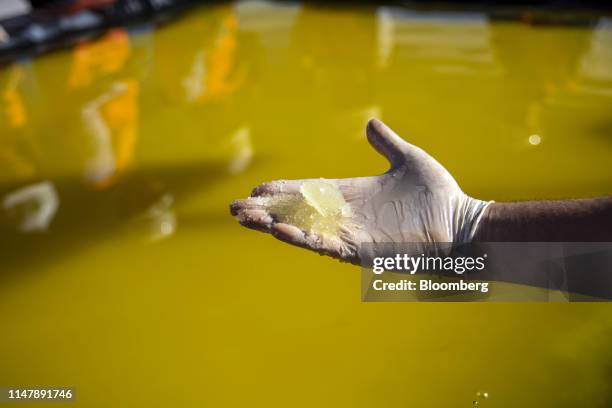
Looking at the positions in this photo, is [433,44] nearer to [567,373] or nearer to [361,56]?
[361,56]

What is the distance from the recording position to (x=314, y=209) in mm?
1324

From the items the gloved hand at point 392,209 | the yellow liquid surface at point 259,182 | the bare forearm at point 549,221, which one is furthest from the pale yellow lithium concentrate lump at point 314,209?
the bare forearm at point 549,221

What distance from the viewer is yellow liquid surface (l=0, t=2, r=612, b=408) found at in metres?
1.22

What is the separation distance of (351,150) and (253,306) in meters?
0.80

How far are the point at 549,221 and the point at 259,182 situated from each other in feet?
3.03

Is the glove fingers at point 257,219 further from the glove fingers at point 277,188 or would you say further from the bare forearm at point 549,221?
the bare forearm at point 549,221

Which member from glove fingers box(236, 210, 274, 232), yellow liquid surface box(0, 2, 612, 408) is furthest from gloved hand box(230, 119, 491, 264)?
yellow liquid surface box(0, 2, 612, 408)

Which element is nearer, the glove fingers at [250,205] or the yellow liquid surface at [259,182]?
the yellow liquid surface at [259,182]

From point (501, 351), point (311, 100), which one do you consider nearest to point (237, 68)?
point (311, 100)

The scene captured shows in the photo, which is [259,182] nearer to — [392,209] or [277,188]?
[277,188]

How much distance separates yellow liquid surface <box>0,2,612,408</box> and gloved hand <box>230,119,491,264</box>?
0.49 feet

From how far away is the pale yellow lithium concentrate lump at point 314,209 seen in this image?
4.29 ft

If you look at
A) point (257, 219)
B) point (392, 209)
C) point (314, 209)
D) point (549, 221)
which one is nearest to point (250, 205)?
point (257, 219)

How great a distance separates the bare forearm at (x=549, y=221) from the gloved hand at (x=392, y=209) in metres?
0.04
